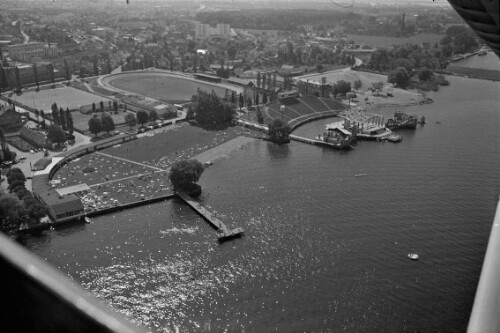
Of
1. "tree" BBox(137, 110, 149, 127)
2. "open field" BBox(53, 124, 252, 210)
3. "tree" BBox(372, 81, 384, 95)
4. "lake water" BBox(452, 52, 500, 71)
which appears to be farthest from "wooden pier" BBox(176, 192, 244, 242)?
"lake water" BBox(452, 52, 500, 71)

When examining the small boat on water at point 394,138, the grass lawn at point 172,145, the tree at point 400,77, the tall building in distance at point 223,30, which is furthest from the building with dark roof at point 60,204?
the tall building in distance at point 223,30

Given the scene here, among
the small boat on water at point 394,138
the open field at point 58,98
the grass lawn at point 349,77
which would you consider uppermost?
the grass lawn at point 349,77

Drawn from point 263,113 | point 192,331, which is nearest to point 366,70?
point 263,113

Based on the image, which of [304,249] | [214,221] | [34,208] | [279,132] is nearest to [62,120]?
[34,208]

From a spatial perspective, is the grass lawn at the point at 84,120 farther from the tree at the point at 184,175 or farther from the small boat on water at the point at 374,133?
the small boat on water at the point at 374,133

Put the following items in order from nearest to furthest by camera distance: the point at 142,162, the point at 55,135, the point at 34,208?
the point at 34,208 → the point at 142,162 → the point at 55,135

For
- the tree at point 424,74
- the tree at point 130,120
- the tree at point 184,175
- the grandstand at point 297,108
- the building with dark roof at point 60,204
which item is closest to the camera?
the building with dark roof at point 60,204

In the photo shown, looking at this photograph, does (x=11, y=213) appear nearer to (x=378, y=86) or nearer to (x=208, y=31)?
(x=378, y=86)
